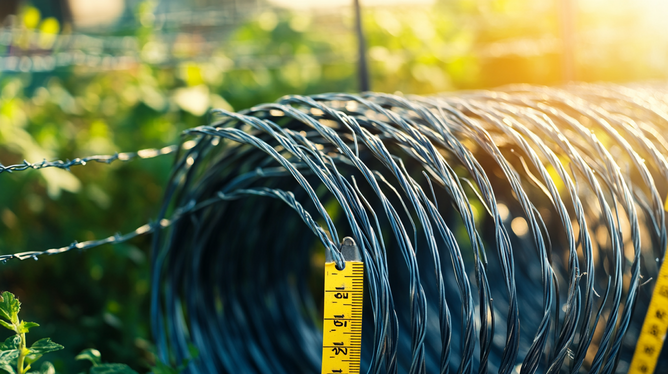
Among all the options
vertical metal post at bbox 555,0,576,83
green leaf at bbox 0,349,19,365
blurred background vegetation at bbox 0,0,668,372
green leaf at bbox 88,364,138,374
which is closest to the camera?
green leaf at bbox 0,349,19,365

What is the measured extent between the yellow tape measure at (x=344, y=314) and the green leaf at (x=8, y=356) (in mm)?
632

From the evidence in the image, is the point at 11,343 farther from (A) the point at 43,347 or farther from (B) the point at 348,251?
(B) the point at 348,251

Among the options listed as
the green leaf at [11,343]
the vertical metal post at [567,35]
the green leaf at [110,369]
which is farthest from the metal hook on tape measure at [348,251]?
the vertical metal post at [567,35]

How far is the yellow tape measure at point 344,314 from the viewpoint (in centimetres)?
100

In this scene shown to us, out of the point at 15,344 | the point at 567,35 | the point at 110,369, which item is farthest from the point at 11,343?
the point at 567,35

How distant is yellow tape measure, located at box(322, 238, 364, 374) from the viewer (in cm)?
100

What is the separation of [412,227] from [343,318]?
1.11ft

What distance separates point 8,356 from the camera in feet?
3.24

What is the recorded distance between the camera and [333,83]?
317 cm

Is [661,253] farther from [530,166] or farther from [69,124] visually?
[69,124]

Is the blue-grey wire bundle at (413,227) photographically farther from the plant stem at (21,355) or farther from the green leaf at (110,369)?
the plant stem at (21,355)

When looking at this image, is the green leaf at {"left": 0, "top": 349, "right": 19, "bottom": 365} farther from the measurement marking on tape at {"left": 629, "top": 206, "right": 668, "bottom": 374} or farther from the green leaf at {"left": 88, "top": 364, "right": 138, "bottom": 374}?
the measurement marking on tape at {"left": 629, "top": 206, "right": 668, "bottom": 374}

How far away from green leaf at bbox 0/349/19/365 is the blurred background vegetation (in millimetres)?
392

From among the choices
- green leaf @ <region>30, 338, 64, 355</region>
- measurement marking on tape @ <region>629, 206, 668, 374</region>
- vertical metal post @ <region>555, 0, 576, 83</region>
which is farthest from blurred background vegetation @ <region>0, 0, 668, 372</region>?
measurement marking on tape @ <region>629, 206, 668, 374</region>
